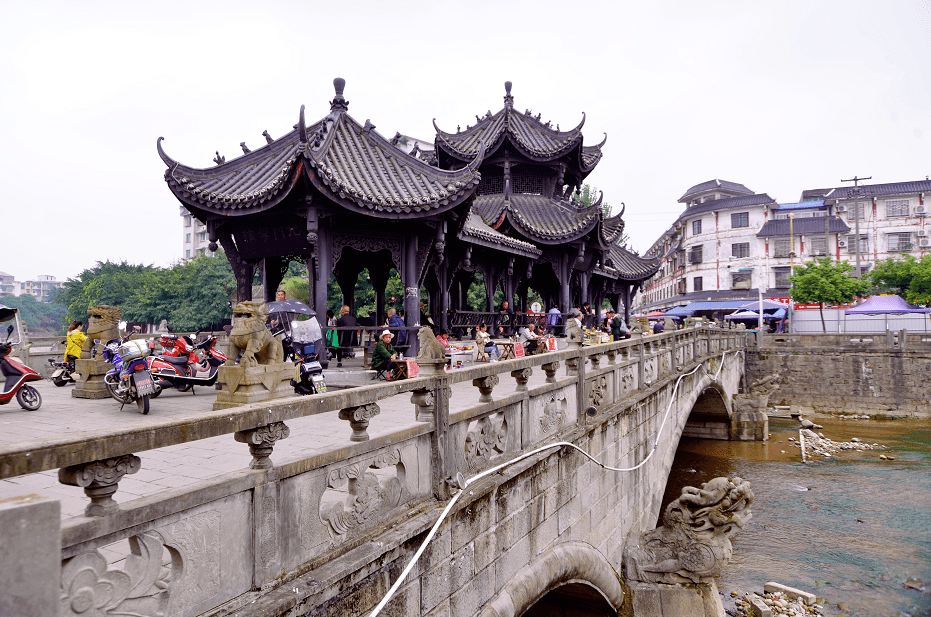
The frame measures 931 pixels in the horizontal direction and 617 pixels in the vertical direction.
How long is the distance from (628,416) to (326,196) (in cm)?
609

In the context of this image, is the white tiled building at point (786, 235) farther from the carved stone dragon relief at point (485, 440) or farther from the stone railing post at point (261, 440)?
the stone railing post at point (261, 440)

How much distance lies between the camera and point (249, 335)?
22.2ft

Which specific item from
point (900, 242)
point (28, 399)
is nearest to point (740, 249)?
point (900, 242)

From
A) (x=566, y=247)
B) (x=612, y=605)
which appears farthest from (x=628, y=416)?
(x=566, y=247)

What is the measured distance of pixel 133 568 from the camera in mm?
2158

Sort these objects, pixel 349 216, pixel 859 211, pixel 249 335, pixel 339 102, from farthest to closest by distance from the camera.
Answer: pixel 859 211 < pixel 339 102 < pixel 349 216 < pixel 249 335

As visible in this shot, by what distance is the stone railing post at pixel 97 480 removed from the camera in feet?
6.66

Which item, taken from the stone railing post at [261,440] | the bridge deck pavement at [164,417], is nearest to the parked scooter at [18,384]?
the bridge deck pavement at [164,417]

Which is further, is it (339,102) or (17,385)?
(339,102)

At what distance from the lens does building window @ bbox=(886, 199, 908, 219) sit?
43.2 meters

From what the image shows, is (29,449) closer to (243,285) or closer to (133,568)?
(133,568)

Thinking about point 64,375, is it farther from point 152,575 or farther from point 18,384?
point 152,575

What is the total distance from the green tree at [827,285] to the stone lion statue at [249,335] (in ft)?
116

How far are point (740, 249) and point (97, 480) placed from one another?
48960mm
